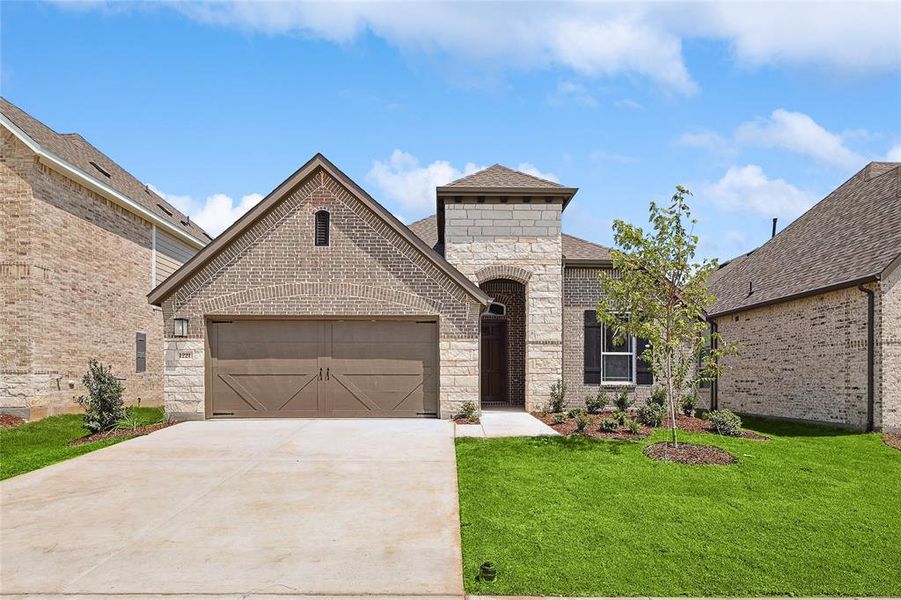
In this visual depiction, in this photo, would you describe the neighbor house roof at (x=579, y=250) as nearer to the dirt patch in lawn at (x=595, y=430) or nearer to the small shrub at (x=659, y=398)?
the small shrub at (x=659, y=398)

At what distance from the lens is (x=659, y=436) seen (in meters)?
13.0

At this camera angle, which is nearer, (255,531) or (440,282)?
(255,531)

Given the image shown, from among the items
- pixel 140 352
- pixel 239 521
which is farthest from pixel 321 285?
pixel 140 352

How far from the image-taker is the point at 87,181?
59.2 ft

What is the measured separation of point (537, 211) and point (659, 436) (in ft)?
25.4

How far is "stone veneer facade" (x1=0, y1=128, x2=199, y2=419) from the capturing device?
52.3 ft

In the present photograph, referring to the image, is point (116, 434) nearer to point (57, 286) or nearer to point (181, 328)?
point (181, 328)

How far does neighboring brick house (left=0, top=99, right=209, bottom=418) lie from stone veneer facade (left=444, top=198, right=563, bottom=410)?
35.1 feet

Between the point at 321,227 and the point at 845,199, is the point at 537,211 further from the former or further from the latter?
the point at 845,199

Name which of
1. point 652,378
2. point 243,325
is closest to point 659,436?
point 652,378

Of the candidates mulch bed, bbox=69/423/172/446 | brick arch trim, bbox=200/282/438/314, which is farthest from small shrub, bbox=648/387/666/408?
mulch bed, bbox=69/423/172/446

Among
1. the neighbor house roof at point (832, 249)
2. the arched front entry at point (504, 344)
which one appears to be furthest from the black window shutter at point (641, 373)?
the neighbor house roof at point (832, 249)

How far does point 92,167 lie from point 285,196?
912cm

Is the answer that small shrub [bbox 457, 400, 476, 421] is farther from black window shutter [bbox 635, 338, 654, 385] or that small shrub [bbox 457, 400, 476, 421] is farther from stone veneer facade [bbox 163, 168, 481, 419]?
black window shutter [bbox 635, 338, 654, 385]
